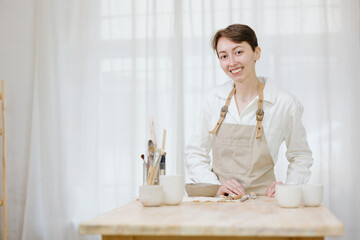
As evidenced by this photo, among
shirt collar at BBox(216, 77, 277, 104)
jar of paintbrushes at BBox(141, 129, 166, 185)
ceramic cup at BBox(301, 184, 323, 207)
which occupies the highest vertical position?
shirt collar at BBox(216, 77, 277, 104)

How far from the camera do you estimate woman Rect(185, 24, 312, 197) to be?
2.41 meters

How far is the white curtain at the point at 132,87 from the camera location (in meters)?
3.59

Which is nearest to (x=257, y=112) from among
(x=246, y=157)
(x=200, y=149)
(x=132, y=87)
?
(x=246, y=157)

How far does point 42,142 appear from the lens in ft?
12.9

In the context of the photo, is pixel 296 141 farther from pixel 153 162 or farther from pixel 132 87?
pixel 132 87

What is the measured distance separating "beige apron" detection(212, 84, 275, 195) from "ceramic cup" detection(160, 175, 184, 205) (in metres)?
0.74

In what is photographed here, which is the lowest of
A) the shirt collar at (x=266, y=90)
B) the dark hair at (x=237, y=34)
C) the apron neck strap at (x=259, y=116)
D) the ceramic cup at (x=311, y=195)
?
the ceramic cup at (x=311, y=195)

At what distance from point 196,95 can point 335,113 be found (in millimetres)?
1013

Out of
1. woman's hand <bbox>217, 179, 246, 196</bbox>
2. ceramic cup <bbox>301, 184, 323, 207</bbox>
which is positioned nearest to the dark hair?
woman's hand <bbox>217, 179, 246, 196</bbox>

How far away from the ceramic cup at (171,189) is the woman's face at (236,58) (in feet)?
2.86

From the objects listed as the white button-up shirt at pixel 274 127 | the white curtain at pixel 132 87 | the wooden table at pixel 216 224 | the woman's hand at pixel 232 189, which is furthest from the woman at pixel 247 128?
the white curtain at pixel 132 87

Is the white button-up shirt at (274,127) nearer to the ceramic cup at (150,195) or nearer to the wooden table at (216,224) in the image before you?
the ceramic cup at (150,195)

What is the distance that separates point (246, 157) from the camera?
2414 mm

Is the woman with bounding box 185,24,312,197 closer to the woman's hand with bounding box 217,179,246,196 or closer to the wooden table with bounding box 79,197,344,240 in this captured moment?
the woman's hand with bounding box 217,179,246,196
